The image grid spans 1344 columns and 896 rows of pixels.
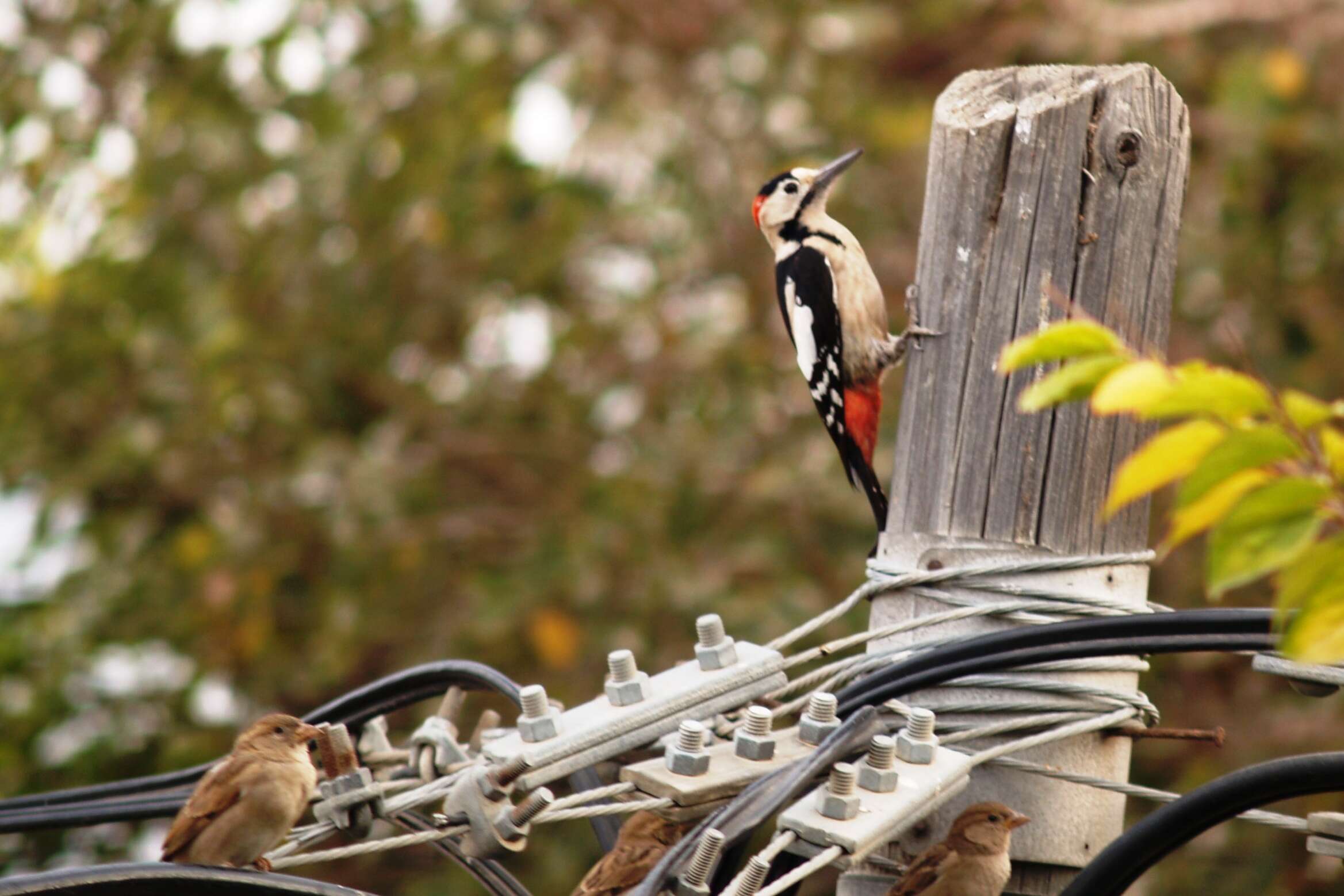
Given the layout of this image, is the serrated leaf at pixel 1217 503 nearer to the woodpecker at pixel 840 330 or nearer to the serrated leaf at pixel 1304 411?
the serrated leaf at pixel 1304 411

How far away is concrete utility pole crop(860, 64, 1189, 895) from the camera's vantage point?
2145mm

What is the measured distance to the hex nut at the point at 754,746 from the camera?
1.95 m

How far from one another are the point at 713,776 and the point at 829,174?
9.34ft

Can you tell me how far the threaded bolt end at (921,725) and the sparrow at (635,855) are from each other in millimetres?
344

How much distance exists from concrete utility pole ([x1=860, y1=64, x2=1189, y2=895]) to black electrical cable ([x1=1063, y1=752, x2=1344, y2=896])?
27cm

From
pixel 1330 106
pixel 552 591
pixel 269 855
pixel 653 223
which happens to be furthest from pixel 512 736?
pixel 1330 106

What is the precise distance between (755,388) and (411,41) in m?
2.00

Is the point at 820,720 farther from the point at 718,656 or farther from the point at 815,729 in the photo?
the point at 718,656

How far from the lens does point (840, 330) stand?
390 centimetres

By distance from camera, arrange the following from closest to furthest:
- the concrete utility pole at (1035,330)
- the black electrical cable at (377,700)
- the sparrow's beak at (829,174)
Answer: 1. the concrete utility pole at (1035,330)
2. the black electrical cable at (377,700)
3. the sparrow's beak at (829,174)

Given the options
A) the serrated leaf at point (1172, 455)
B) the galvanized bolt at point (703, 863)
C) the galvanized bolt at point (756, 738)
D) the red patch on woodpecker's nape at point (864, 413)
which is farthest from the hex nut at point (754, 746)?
the red patch on woodpecker's nape at point (864, 413)

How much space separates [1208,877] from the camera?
5.55 metres

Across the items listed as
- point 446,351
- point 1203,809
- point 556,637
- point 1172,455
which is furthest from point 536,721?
point 446,351

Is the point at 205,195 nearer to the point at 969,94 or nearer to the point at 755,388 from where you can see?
the point at 755,388
